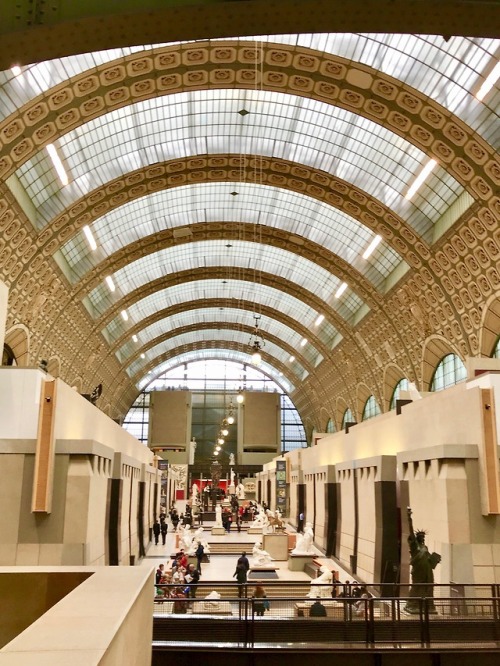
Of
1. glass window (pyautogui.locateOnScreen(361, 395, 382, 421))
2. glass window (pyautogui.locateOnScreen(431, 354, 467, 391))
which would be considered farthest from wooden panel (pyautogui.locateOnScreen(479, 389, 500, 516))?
glass window (pyautogui.locateOnScreen(361, 395, 382, 421))

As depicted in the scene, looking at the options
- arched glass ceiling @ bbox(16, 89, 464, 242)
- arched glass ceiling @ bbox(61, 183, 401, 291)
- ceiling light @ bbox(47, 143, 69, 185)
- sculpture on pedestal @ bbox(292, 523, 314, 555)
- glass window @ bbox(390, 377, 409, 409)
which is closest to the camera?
sculpture on pedestal @ bbox(292, 523, 314, 555)

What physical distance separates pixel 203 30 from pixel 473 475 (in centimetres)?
1175

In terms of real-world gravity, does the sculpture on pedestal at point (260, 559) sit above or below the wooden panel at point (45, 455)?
below

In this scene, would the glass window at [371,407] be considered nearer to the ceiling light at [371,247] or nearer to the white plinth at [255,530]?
the white plinth at [255,530]

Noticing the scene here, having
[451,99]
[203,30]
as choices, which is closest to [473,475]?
[203,30]

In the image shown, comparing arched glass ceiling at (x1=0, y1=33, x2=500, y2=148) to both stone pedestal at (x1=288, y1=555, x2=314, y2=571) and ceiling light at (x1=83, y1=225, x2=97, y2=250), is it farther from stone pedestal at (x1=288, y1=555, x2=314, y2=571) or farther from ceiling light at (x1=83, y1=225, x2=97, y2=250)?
stone pedestal at (x1=288, y1=555, x2=314, y2=571)

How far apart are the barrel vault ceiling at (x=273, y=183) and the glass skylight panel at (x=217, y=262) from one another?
18 cm

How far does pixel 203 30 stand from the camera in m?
7.46

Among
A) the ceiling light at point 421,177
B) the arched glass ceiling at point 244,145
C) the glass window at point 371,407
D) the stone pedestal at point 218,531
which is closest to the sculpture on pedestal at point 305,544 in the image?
the stone pedestal at point 218,531

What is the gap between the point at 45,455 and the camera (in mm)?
15922

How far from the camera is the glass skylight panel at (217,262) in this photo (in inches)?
1789

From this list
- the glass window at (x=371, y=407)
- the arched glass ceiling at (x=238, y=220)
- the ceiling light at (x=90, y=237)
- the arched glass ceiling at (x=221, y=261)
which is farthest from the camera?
the glass window at (x=371, y=407)

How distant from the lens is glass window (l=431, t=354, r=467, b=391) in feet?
111

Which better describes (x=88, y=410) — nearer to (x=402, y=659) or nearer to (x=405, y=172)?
(x=402, y=659)
